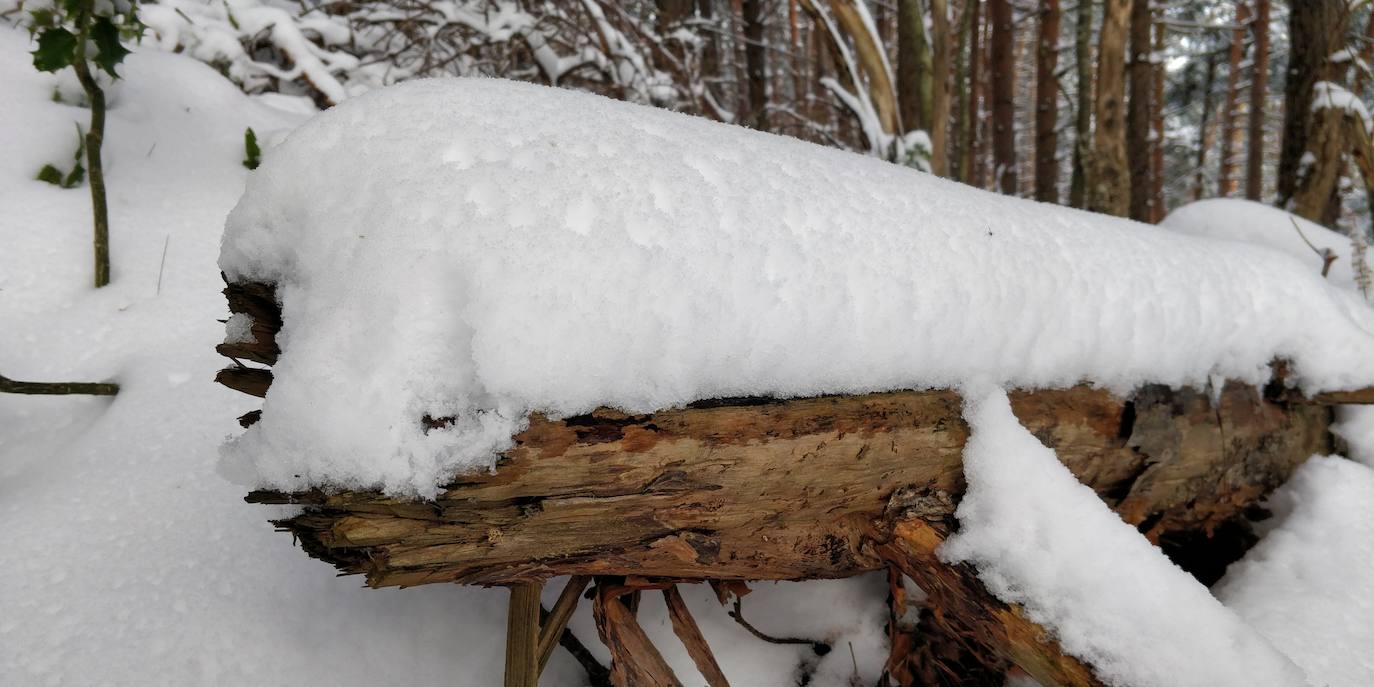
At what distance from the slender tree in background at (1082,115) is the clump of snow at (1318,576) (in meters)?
2.87

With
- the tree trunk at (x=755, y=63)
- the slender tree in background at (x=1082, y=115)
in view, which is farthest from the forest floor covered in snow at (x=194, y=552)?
the tree trunk at (x=755, y=63)

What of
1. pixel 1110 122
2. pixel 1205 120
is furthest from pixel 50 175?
pixel 1205 120

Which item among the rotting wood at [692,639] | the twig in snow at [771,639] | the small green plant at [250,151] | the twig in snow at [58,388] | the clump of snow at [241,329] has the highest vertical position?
the small green plant at [250,151]

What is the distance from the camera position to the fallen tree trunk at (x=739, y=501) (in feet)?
2.49

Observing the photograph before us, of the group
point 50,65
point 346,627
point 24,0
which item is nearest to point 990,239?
point 346,627

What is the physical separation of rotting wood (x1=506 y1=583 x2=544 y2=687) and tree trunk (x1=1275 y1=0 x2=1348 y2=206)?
185 inches

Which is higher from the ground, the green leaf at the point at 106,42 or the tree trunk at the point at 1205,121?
the green leaf at the point at 106,42

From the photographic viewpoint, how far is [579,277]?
0.75 metres

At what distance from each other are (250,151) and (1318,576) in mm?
2953

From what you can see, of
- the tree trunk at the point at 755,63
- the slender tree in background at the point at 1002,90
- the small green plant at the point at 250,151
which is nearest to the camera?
the small green plant at the point at 250,151

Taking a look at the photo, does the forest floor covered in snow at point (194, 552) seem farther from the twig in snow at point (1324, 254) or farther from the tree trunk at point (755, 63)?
the tree trunk at point (755, 63)

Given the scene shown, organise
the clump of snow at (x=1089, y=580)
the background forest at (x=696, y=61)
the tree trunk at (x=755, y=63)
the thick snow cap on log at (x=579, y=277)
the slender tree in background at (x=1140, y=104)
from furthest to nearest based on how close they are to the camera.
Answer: the tree trunk at (x=755, y=63)
the slender tree in background at (x=1140, y=104)
the background forest at (x=696, y=61)
the clump of snow at (x=1089, y=580)
the thick snow cap on log at (x=579, y=277)

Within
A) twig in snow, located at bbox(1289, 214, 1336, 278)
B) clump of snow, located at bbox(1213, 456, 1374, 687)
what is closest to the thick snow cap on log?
clump of snow, located at bbox(1213, 456, 1374, 687)

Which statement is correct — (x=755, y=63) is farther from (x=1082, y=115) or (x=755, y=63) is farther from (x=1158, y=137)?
(x=1158, y=137)
